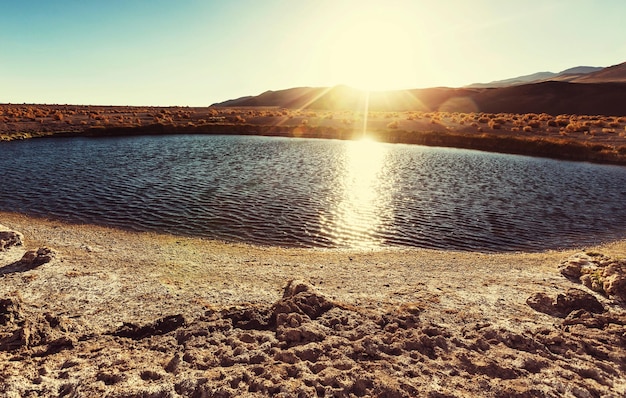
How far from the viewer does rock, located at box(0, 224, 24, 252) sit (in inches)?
522

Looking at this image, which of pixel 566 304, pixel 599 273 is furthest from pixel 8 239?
pixel 599 273

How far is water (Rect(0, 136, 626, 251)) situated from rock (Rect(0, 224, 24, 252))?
4.76 metres

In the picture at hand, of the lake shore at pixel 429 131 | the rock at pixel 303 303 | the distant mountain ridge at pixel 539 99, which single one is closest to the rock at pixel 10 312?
the rock at pixel 303 303

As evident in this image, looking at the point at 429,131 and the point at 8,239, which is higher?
the point at 429,131

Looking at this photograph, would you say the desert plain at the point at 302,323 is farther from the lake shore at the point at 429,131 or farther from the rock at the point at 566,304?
the lake shore at the point at 429,131

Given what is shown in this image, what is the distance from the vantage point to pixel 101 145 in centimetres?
4688

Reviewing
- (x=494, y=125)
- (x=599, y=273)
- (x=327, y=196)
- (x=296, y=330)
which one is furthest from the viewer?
(x=494, y=125)

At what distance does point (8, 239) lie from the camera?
13570 mm

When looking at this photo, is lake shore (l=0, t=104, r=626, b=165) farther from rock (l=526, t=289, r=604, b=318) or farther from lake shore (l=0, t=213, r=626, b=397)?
rock (l=526, t=289, r=604, b=318)

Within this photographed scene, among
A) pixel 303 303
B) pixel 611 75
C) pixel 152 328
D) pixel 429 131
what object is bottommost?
pixel 152 328

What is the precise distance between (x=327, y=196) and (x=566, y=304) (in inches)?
663

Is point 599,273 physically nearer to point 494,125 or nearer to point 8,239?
point 8,239

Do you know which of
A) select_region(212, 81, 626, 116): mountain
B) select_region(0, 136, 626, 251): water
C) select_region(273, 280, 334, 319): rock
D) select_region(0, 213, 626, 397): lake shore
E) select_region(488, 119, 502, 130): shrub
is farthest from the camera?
select_region(212, 81, 626, 116): mountain

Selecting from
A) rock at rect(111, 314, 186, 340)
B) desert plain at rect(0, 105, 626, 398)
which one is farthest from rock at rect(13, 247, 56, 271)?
rock at rect(111, 314, 186, 340)
